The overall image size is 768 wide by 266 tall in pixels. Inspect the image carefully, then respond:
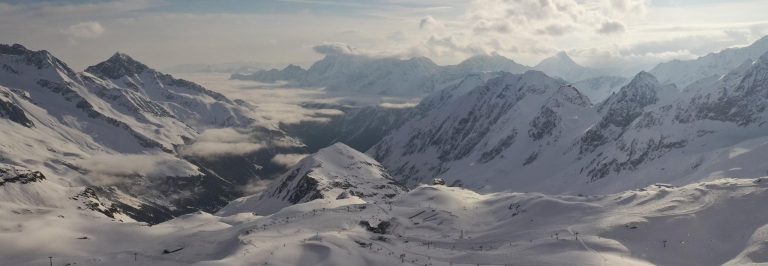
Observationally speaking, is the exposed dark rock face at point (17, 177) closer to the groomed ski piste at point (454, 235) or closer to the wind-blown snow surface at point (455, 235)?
the wind-blown snow surface at point (455, 235)

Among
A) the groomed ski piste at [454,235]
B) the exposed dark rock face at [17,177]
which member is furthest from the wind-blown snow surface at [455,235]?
the exposed dark rock face at [17,177]

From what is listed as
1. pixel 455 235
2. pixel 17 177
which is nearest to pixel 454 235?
pixel 455 235

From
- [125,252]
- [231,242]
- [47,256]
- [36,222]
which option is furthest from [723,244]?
[36,222]

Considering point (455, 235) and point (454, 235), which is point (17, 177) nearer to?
point (454, 235)

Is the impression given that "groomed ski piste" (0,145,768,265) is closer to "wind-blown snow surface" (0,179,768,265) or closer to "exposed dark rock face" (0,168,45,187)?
"wind-blown snow surface" (0,179,768,265)

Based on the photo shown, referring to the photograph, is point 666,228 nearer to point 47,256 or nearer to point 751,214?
point 751,214
